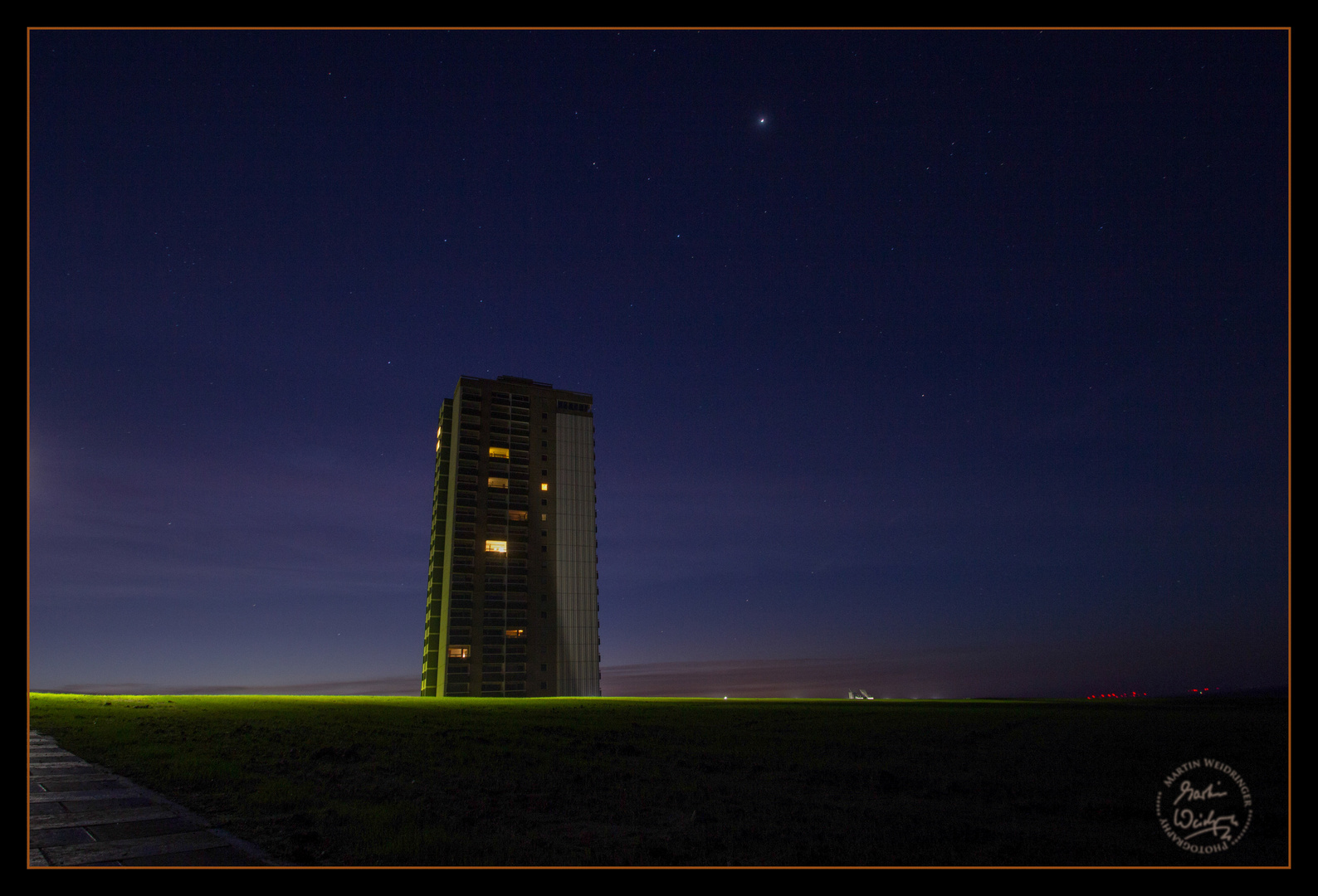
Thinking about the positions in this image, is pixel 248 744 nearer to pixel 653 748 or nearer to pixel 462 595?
pixel 653 748

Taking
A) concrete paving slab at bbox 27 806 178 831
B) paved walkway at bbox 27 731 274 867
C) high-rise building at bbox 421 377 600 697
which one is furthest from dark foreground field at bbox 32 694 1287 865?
high-rise building at bbox 421 377 600 697

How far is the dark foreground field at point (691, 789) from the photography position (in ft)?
33.3

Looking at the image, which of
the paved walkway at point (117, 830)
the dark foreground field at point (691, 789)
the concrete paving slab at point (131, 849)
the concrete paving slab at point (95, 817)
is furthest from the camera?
the concrete paving slab at point (95, 817)

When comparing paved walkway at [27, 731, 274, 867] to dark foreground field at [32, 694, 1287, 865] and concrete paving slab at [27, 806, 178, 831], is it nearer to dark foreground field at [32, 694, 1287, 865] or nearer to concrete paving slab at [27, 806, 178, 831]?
concrete paving slab at [27, 806, 178, 831]

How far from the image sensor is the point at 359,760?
19.0 meters

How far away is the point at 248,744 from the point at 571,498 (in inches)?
4851

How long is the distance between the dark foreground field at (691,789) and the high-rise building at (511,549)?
340 feet

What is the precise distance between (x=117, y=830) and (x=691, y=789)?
415 inches

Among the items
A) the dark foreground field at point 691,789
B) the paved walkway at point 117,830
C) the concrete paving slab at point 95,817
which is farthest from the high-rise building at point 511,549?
the concrete paving slab at point 95,817

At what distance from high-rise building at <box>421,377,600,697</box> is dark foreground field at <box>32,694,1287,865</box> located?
103637mm

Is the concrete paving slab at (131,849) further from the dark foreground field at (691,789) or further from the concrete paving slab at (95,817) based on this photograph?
the concrete paving slab at (95,817)

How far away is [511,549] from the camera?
449 ft

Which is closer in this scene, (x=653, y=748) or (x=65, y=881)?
(x=65, y=881)
